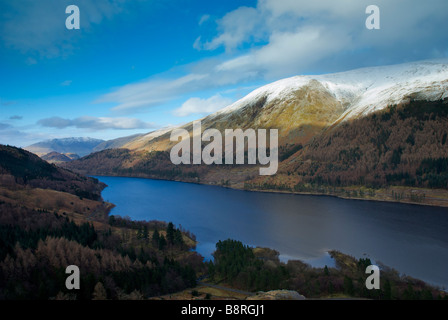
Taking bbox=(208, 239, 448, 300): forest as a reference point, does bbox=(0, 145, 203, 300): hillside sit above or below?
above

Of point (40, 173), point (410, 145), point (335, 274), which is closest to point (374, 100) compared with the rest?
point (410, 145)

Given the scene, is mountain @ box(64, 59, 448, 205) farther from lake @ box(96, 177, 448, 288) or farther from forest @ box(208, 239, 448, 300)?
forest @ box(208, 239, 448, 300)

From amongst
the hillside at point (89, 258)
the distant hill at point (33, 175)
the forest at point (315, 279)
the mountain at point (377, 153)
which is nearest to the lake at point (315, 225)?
the forest at point (315, 279)

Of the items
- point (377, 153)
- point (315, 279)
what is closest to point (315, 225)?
point (315, 279)

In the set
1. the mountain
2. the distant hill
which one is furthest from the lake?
the mountain

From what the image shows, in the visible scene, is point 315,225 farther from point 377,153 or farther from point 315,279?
point 377,153

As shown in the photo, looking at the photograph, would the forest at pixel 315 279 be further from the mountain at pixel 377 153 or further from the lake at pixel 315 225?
the mountain at pixel 377 153
